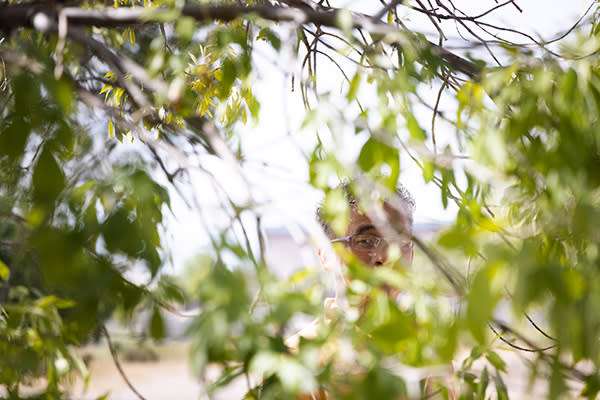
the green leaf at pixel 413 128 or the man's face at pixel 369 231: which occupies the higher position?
the green leaf at pixel 413 128

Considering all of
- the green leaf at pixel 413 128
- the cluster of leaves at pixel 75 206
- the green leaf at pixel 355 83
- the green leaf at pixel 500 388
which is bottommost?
the green leaf at pixel 500 388

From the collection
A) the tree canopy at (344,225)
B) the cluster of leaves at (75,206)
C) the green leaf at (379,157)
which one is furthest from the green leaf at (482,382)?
the cluster of leaves at (75,206)

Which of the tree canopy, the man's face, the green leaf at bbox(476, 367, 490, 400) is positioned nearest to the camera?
the tree canopy

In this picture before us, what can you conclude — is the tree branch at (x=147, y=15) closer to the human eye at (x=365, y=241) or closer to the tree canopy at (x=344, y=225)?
the tree canopy at (x=344, y=225)

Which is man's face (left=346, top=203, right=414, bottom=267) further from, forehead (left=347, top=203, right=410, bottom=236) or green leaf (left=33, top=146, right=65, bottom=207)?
green leaf (left=33, top=146, right=65, bottom=207)

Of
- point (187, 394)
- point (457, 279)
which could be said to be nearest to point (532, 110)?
point (457, 279)

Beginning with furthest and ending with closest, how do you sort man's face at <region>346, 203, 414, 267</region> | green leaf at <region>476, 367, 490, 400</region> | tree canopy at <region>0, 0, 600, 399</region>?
1. man's face at <region>346, 203, 414, 267</region>
2. green leaf at <region>476, 367, 490, 400</region>
3. tree canopy at <region>0, 0, 600, 399</region>

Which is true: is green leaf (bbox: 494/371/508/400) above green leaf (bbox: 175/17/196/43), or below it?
below

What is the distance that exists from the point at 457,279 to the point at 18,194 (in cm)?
56

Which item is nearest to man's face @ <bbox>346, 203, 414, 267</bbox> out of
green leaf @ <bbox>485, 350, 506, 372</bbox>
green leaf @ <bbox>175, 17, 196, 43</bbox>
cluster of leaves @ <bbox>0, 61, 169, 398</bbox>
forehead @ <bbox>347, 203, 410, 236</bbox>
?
forehead @ <bbox>347, 203, 410, 236</bbox>

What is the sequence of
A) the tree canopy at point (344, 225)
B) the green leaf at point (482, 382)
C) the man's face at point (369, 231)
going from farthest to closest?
the man's face at point (369, 231), the green leaf at point (482, 382), the tree canopy at point (344, 225)

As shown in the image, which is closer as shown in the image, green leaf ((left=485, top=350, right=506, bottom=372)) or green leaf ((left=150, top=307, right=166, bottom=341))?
green leaf ((left=150, top=307, right=166, bottom=341))

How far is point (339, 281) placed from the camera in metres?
0.48

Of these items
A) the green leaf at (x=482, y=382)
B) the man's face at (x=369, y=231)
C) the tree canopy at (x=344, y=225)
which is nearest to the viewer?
the tree canopy at (x=344, y=225)
